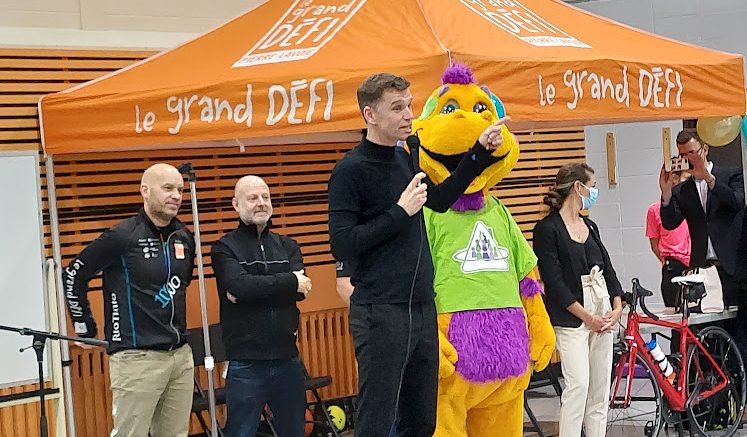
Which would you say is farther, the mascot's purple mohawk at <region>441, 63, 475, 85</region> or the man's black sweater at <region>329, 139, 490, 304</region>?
the mascot's purple mohawk at <region>441, 63, 475, 85</region>

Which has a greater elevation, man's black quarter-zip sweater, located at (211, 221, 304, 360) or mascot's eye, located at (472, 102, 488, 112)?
mascot's eye, located at (472, 102, 488, 112)

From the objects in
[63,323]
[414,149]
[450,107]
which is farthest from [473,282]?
[63,323]

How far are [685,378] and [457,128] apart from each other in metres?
3.33

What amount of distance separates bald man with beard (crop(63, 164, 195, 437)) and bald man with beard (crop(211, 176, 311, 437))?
28cm

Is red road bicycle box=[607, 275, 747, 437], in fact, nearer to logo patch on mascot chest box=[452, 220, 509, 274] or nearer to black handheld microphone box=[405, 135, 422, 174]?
logo patch on mascot chest box=[452, 220, 509, 274]

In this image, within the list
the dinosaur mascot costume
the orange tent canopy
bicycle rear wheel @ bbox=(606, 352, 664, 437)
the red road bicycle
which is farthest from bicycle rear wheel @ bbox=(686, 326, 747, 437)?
the dinosaur mascot costume

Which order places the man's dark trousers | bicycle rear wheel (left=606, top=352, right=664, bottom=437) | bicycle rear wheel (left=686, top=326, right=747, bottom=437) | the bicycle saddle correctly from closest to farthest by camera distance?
the man's dark trousers < bicycle rear wheel (left=606, top=352, right=664, bottom=437) < the bicycle saddle < bicycle rear wheel (left=686, top=326, right=747, bottom=437)

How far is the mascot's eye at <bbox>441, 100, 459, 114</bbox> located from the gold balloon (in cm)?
325

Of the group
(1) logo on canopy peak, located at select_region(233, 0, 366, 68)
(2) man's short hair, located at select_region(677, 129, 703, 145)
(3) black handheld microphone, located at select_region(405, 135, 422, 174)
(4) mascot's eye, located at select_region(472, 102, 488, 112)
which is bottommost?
(3) black handheld microphone, located at select_region(405, 135, 422, 174)

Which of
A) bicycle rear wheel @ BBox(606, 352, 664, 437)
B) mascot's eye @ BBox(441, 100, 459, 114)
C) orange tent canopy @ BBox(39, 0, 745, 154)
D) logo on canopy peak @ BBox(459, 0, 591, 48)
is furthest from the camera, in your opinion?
bicycle rear wheel @ BBox(606, 352, 664, 437)

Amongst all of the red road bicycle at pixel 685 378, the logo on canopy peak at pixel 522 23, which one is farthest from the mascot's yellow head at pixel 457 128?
the red road bicycle at pixel 685 378

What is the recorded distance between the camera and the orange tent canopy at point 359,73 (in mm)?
5988

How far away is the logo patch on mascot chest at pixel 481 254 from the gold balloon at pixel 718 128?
10.8 ft

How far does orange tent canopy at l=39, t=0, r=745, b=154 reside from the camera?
236 inches
